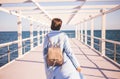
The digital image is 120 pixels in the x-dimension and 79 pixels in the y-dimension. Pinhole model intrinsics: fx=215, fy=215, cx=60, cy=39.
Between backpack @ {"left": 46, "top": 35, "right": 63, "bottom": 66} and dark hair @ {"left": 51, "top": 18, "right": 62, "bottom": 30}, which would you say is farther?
dark hair @ {"left": 51, "top": 18, "right": 62, "bottom": 30}

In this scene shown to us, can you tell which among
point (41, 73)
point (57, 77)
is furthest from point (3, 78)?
point (57, 77)

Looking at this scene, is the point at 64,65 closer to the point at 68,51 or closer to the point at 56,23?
the point at 68,51

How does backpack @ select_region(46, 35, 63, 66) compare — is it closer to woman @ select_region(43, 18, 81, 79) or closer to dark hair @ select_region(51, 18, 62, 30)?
woman @ select_region(43, 18, 81, 79)

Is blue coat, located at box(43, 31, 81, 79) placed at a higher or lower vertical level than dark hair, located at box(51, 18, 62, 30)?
lower

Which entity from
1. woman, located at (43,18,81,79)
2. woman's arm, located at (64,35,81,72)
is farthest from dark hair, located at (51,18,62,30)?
woman's arm, located at (64,35,81,72)

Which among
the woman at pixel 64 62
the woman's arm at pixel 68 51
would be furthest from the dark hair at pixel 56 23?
the woman's arm at pixel 68 51

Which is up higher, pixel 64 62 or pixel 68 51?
pixel 68 51

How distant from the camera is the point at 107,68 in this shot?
528 cm

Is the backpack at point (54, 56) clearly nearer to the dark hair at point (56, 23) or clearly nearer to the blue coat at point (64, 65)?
the blue coat at point (64, 65)

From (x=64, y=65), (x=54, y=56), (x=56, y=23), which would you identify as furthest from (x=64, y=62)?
(x=56, y=23)

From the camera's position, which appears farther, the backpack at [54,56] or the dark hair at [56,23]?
the dark hair at [56,23]

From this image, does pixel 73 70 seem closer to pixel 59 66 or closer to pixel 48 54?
pixel 59 66

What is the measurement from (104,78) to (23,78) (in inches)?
63.1

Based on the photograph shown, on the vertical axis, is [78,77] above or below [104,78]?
above
